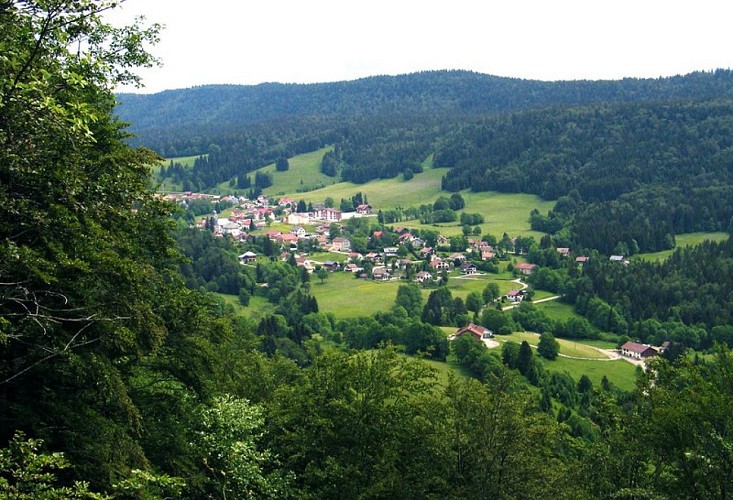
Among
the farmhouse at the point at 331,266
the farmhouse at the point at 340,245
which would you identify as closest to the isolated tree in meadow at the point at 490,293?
the farmhouse at the point at 331,266

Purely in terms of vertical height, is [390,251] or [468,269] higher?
[390,251]

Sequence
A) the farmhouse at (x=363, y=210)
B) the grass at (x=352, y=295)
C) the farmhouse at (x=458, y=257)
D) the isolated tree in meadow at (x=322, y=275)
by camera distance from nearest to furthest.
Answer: the grass at (x=352, y=295) → the isolated tree in meadow at (x=322, y=275) → the farmhouse at (x=458, y=257) → the farmhouse at (x=363, y=210)

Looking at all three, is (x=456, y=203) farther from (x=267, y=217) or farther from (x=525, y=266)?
(x=525, y=266)

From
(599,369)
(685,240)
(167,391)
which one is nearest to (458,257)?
(685,240)

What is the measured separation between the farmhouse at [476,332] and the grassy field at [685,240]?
55.8 m

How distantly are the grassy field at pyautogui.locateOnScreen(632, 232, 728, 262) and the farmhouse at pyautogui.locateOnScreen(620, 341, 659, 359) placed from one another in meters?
46.3

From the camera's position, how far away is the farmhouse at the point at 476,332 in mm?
78562

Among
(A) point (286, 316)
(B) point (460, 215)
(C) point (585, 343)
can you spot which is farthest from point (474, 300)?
(B) point (460, 215)

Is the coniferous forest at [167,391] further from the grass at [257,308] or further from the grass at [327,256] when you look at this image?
the grass at [327,256]

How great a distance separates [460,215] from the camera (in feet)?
570

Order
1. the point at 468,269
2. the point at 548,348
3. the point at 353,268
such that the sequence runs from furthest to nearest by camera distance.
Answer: the point at 353,268, the point at 468,269, the point at 548,348

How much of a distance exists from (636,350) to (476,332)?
2090 cm

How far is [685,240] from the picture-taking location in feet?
457

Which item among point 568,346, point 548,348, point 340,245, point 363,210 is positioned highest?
point 363,210
